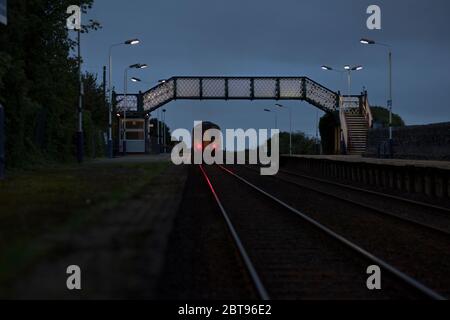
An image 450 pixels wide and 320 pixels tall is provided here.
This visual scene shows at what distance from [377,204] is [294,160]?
125 ft

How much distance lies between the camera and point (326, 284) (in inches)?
339

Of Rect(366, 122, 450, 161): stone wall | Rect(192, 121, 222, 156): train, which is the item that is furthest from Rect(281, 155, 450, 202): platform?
Rect(192, 121, 222, 156): train

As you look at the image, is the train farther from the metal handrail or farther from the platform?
the platform

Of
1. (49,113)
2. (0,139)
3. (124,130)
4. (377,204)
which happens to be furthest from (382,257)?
(124,130)

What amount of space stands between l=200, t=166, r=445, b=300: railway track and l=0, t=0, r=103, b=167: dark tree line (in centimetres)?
1196

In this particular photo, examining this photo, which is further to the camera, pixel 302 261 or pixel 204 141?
pixel 204 141

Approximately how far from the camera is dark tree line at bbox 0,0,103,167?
27.3 m

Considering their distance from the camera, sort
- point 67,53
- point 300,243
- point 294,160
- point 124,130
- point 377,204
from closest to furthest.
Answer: point 300,243 → point 377,204 → point 67,53 → point 294,160 → point 124,130

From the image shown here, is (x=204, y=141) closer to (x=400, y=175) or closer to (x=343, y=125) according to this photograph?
(x=343, y=125)

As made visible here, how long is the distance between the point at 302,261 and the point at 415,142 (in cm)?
3676

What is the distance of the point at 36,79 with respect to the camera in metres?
32.2

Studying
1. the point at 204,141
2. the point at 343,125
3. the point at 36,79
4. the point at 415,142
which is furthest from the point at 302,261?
the point at 204,141
